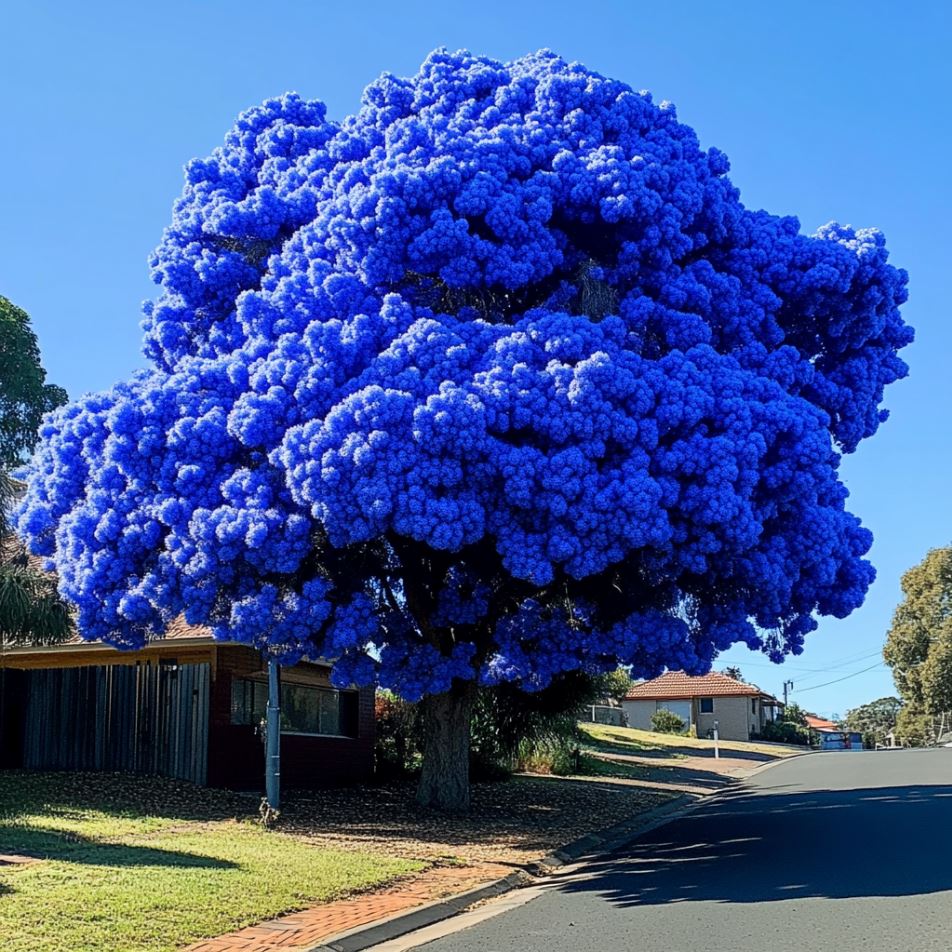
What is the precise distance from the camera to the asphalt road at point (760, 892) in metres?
9.16

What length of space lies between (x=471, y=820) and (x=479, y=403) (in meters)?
7.48

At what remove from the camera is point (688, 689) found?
6475cm

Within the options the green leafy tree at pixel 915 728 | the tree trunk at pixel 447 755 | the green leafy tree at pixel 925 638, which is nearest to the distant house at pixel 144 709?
the tree trunk at pixel 447 755

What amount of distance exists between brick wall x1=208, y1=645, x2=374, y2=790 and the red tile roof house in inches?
1526

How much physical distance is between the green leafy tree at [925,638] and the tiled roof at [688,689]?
26.4ft

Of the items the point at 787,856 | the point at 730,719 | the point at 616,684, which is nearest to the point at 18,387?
the point at 787,856

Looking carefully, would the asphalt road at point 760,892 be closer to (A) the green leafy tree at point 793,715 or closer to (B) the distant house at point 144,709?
(B) the distant house at point 144,709

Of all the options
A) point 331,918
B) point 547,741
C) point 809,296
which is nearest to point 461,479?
point 331,918

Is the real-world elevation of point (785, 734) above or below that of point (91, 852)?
above

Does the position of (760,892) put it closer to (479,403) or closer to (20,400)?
(479,403)

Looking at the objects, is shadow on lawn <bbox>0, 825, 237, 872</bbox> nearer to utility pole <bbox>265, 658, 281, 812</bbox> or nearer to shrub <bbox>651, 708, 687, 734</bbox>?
utility pole <bbox>265, 658, 281, 812</bbox>

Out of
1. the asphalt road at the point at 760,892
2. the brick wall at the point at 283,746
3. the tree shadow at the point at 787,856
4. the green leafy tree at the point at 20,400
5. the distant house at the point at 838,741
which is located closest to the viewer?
the asphalt road at the point at 760,892

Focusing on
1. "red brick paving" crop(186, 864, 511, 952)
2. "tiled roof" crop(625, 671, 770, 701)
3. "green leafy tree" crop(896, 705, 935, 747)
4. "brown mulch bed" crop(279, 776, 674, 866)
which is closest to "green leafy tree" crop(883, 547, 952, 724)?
"green leafy tree" crop(896, 705, 935, 747)

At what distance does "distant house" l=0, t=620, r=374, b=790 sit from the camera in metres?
19.5
